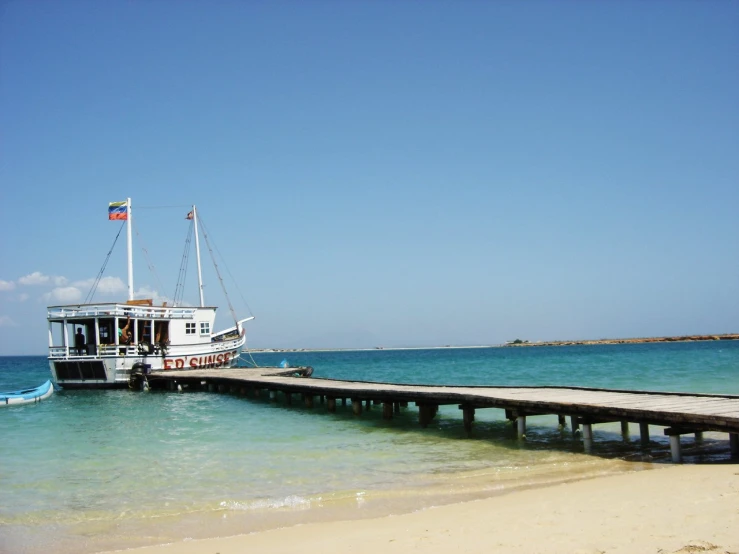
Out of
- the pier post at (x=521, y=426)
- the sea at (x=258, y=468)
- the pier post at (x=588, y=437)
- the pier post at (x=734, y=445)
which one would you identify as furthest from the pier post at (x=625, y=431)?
the pier post at (x=734, y=445)

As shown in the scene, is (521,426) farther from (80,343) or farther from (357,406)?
(80,343)

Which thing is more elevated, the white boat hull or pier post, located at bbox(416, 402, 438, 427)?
the white boat hull

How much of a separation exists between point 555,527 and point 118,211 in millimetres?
33213

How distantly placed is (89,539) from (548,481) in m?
6.87

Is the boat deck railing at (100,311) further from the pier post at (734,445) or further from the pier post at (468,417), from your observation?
the pier post at (734,445)

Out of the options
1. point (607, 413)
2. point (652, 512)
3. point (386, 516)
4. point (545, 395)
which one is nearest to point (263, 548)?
point (386, 516)

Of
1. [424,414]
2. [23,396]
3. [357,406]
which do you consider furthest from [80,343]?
[424,414]

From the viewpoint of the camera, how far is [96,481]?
11.4 metres

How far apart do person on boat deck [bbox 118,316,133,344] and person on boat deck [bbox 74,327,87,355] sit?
1.99 m

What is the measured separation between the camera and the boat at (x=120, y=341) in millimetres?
31078

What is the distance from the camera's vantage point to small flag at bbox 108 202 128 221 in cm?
3503

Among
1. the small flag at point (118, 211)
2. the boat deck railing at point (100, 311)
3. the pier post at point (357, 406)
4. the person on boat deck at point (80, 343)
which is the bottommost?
the pier post at point (357, 406)

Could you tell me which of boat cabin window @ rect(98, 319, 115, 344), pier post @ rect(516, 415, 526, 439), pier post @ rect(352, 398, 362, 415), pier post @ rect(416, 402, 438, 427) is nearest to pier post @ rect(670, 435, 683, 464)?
pier post @ rect(516, 415, 526, 439)

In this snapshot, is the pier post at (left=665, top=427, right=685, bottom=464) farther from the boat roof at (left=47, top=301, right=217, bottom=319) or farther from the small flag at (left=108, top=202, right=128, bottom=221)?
the small flag at (left=108, top=202, right=128, bottom=221)
